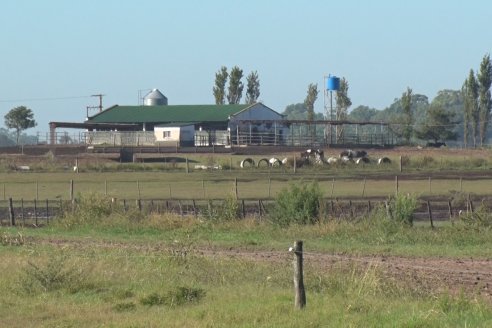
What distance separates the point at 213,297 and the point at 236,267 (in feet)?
14.5

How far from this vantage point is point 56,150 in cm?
10269

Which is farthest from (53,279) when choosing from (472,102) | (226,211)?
(472,102)

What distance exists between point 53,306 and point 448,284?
7146mm

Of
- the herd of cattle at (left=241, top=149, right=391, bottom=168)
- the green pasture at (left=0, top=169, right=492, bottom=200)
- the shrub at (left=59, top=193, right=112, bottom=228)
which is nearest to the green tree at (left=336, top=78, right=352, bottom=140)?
the herd of cattle at (left=241, top=149, right=391, bottom=168)

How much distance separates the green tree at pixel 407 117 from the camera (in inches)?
5064

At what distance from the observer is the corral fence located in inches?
1578

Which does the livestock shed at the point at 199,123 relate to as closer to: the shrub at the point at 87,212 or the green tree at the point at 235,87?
the green tree at the point at 235,87

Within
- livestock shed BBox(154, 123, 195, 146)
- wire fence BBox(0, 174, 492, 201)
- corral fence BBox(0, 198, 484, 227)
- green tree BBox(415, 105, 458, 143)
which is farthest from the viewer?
green tree BBox(415, 105, 458, 143)

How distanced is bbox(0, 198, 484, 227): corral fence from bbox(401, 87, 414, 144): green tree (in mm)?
75917

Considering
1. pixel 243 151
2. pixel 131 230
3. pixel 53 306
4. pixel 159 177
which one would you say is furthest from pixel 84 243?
pixel 243 151

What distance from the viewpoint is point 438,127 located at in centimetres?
12769

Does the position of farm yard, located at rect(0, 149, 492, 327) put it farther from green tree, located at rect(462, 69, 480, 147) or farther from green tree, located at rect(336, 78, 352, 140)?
green tree, located at rect(336, 78, 352, 140)

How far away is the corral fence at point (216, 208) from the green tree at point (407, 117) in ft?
249

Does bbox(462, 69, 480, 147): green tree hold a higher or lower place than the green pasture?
higher
